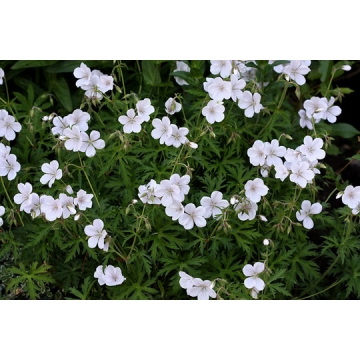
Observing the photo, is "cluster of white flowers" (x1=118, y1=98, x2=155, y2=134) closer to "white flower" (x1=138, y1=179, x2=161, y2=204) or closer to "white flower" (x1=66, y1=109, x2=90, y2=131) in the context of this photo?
"white flower" (x1=66, y1=109, x2=90, y2=131)

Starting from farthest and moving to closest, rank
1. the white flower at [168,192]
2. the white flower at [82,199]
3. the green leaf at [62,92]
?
1. the green leaf at [62,92]
2. the white flower at [82,199]
3. the white flower at [168,192]

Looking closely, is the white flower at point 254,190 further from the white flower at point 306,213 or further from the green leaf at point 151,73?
the green leaf at point 151,73

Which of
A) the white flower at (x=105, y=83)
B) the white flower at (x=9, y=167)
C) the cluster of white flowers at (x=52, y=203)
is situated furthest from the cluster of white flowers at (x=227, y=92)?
the white flower at (x=9, y=167)

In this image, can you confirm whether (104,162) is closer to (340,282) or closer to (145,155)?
(145,155)

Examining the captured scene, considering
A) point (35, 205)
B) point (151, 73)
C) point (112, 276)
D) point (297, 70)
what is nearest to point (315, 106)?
point (297, 70)

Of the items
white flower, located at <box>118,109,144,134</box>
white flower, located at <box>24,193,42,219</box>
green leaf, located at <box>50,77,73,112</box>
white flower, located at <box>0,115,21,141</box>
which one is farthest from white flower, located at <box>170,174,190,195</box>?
green leaf, located at <box>50,77,73,112</box>
